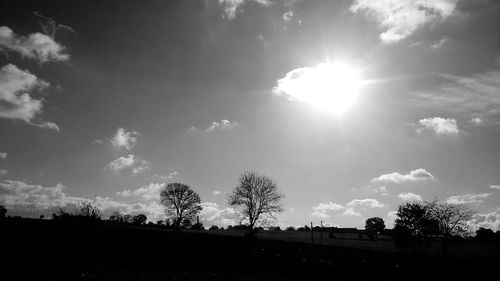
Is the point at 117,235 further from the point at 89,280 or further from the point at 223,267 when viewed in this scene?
the point at 89,280

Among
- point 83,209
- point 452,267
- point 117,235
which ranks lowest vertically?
point 452,267

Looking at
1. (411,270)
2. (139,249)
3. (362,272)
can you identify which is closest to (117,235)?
(139,249)

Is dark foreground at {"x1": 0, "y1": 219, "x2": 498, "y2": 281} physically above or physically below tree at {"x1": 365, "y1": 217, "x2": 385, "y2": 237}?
below

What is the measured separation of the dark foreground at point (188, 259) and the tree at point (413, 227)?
23.2 meters

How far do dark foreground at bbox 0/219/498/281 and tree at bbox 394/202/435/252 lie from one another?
76.2ft

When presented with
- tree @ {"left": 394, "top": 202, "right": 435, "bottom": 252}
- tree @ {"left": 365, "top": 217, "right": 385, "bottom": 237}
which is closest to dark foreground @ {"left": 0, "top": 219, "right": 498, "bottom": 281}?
tree @ {"left": 394, "top": 202, "right": 435, "bottom": 252}

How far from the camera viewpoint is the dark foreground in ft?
72.6

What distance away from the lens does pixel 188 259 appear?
30.5 metres

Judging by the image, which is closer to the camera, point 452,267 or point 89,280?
point 89,280

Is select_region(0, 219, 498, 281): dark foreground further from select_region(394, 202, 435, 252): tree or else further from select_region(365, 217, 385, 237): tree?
select_region(365, 217, 385, 237): tree

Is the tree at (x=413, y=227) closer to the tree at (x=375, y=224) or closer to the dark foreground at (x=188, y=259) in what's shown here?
the dark foreground at (x=188, y=259)

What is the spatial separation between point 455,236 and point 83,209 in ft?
237

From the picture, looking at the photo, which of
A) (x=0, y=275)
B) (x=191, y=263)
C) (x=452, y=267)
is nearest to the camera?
(x=0, y=275)

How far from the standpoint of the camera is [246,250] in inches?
1554
